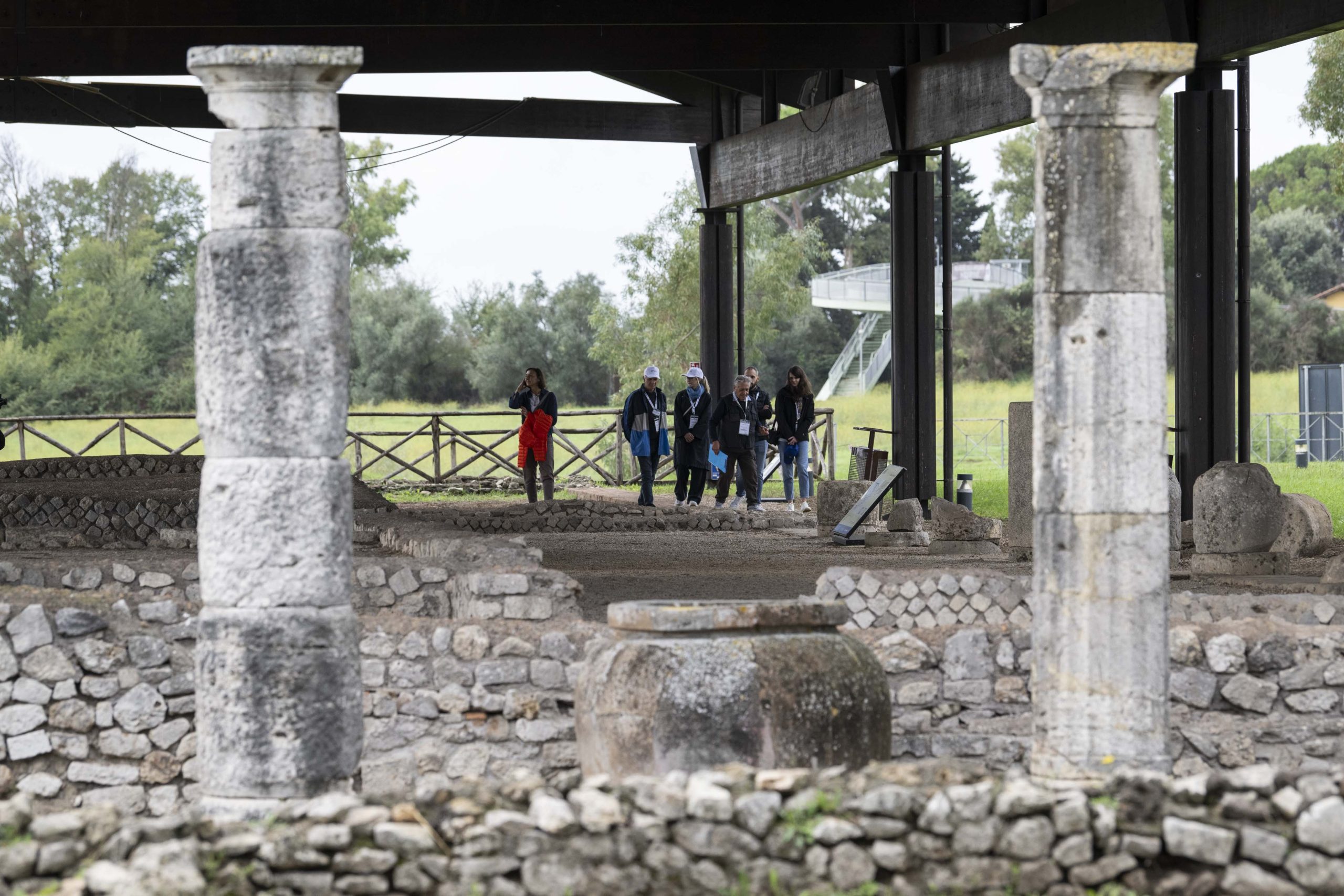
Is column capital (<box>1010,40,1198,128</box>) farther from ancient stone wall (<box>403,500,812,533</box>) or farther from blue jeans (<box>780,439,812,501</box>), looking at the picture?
blue jeans (<box>780,439,812,501</box>)

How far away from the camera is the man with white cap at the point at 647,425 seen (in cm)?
1892

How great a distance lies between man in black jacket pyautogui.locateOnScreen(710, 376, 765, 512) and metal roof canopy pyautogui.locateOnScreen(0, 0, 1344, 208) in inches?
115

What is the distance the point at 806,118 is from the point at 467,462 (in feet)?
27.4

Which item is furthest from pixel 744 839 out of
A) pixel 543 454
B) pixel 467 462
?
pixel 467 462

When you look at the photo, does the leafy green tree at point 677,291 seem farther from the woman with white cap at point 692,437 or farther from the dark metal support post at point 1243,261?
the dark metal support post at point 1243,261

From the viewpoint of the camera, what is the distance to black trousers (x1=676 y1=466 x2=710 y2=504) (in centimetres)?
1927

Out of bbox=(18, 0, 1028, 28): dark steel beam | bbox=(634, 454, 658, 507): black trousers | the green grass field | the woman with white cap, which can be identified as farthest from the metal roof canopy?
the green grass field

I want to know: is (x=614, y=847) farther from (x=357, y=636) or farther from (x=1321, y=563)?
(x=1321, y=563)

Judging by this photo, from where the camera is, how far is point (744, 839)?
5324mm

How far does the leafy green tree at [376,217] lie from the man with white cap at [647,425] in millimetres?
32498

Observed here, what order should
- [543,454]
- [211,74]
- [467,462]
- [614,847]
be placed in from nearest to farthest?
[614,847] < [211,74] < [543,454] < [467,462]

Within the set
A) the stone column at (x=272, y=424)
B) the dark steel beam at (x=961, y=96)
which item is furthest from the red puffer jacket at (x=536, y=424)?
the stone column at (x=272, y=424)

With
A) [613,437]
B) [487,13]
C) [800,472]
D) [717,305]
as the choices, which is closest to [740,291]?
[717,305]

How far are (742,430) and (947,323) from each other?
2.65 metres
